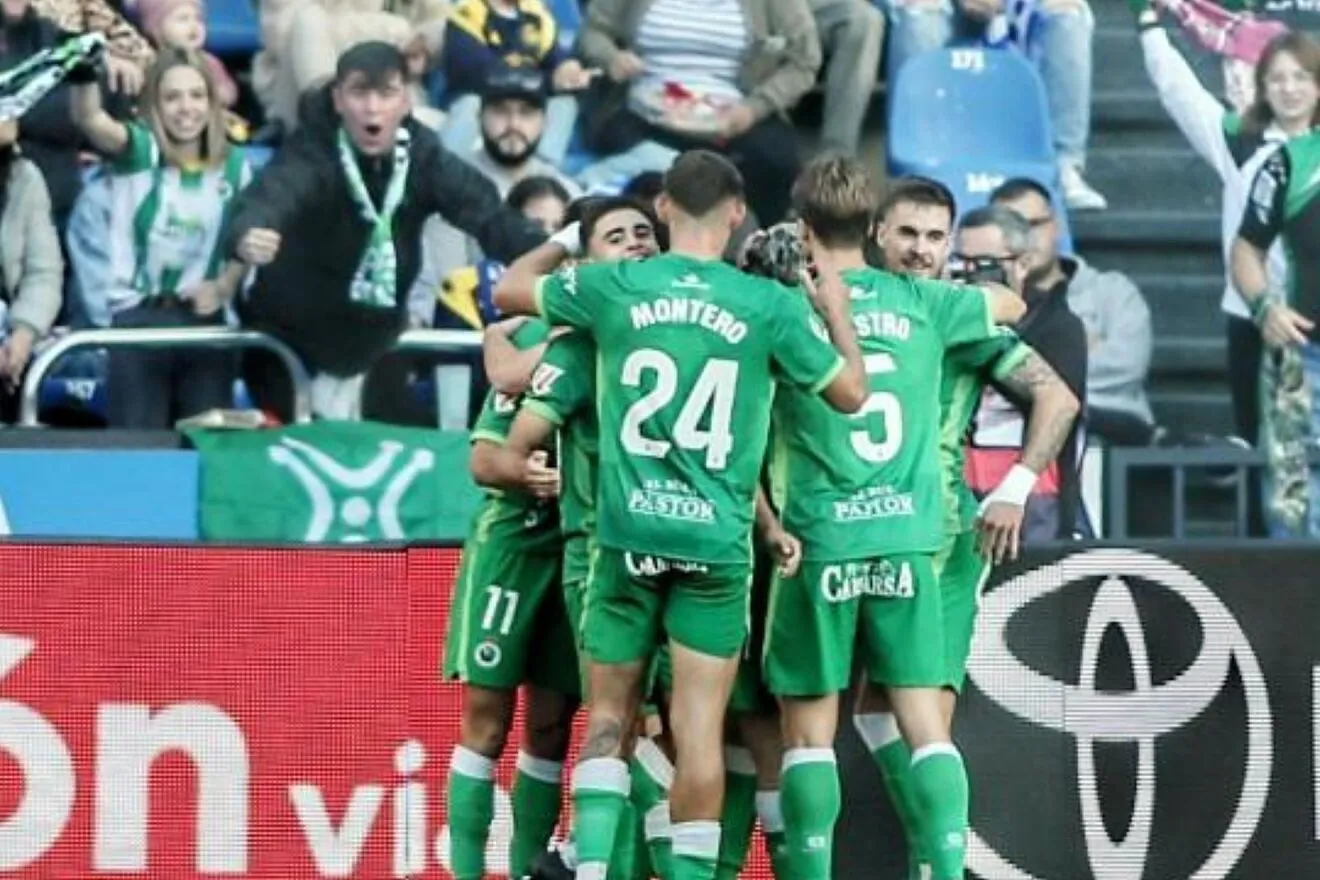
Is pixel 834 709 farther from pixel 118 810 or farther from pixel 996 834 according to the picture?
pixel 118 810

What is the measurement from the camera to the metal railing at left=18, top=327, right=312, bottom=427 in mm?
12695

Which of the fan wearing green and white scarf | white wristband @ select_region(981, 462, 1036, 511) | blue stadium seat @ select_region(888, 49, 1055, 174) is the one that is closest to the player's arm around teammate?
white wristband @ select_region(981, 462, 1036, 511)

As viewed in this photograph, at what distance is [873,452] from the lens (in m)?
9.57

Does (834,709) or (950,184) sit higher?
(950,184)

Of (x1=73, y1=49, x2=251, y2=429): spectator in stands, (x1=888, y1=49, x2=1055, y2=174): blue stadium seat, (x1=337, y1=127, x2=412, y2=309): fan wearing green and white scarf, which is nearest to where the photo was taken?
(x1=73, y1=49, x2=251, y2=429): spectator in stands

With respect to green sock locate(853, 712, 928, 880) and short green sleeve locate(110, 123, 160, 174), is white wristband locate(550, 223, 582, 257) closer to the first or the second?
green sock locate(853, 712, 928, 880)

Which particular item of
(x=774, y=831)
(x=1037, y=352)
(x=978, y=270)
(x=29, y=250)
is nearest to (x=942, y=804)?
(x=774, y=831)

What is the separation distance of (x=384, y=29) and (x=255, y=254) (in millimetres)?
1440

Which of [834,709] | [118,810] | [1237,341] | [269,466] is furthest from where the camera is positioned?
[1237,341]

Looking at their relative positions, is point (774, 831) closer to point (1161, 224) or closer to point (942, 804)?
point (942, 804)

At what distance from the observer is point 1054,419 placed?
9969mm

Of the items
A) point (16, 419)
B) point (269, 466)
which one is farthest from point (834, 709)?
point (16, 419)

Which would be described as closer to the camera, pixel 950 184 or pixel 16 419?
pixel 16 419

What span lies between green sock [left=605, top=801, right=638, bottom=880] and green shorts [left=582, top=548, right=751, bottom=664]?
71 cm
